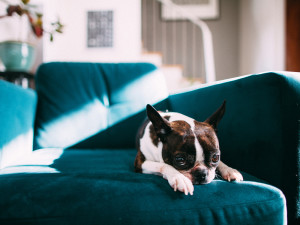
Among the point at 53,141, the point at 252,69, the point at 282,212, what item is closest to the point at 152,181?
the point at 282,212

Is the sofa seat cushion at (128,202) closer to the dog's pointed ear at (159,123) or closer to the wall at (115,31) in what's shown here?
the dog's pointed ear at (159,123)

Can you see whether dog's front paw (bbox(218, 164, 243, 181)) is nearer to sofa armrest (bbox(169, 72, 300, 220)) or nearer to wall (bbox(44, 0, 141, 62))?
sofa armrest (bbox(169, 72, 300, 220))

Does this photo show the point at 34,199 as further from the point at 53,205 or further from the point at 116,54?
the point at 116,54

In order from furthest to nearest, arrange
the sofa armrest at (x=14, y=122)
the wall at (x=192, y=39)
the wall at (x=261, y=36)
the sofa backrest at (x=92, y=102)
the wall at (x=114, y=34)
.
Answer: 1. the wall at (x=192, y=39)
2. the wall at (x=114, y=34)
3. the wall at (x=261, y=36)
4. the sofa backrest at (x=92, y=102)
5. the sofa armrest at (x=14, y=122)

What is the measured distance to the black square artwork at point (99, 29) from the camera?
4156 millimetres

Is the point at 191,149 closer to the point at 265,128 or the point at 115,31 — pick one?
the point at 265,128

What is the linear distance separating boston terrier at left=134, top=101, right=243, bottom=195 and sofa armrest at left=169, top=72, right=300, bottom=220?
11cm

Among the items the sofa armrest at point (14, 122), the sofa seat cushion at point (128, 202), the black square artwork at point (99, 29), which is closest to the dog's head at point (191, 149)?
the sofa seat cushion at point (128, 202)

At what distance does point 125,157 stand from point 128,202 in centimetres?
59

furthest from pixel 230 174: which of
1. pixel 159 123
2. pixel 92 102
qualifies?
pixel 92 102

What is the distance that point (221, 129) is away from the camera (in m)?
1.19

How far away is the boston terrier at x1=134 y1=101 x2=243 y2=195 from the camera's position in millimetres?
872

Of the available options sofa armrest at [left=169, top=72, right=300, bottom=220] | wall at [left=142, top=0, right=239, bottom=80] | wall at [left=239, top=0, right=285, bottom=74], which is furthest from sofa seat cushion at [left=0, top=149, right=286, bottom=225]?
wall at [left=142, top=0, right=239, bottom=80]

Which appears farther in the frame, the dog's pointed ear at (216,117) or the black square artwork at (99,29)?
the black square artwork at (99,29)
